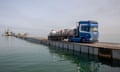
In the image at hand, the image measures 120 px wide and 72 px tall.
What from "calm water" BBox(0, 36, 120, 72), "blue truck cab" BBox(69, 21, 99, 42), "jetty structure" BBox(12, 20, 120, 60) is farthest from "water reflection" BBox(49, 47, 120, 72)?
"blue truck cab" BBox(69, 21, 99, 42)

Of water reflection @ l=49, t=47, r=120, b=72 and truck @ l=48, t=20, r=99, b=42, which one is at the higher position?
truck @ l=48, t=20, r=99, b=42

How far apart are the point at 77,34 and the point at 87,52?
24.2ft

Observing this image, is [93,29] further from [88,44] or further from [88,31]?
[88,44]

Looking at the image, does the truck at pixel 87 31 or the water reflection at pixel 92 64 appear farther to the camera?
the truck at pixel 87 31

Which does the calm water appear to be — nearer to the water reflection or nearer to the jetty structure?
the water reflection

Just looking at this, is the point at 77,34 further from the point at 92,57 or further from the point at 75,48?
the point at 92,57

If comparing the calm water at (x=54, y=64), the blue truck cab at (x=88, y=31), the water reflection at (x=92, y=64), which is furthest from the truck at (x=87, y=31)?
the water reflection at (x=92, y=64)

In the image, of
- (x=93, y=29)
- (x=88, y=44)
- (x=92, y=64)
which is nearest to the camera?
(x=92, y=64)

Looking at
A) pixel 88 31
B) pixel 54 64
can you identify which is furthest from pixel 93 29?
pixel 54 64

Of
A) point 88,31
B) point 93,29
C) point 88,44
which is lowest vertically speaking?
point 88,44

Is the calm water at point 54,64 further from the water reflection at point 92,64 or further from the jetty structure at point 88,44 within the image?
the jetty structure at point 88,44

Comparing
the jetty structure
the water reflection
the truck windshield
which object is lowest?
the water reflection

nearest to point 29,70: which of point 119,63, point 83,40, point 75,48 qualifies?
point 119,63

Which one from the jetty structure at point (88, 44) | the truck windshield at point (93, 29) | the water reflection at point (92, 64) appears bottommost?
the water reflection at point (92, 64)
